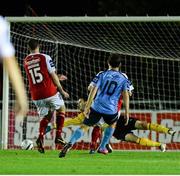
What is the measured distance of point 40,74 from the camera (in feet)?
44.6

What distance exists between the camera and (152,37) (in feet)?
68.7

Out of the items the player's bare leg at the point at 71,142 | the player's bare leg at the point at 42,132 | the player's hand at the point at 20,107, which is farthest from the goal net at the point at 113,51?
the player's hand at the point at 20,107

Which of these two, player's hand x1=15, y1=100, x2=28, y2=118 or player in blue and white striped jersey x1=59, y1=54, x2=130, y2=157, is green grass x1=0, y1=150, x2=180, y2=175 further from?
player's hand x1=15, y1=100, x2=28, y2=118

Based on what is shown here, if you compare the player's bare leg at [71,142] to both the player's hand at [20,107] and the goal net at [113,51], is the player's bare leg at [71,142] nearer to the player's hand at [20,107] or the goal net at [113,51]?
the goal net at [113,51]

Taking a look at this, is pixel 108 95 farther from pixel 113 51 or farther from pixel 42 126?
pixel 113 51

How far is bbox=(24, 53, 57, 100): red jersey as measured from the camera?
526 inches

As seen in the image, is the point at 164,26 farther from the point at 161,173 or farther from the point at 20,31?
the point at 161,173

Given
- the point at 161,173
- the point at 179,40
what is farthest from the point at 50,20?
the point at 161,173

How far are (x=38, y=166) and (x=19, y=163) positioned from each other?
0.67m
